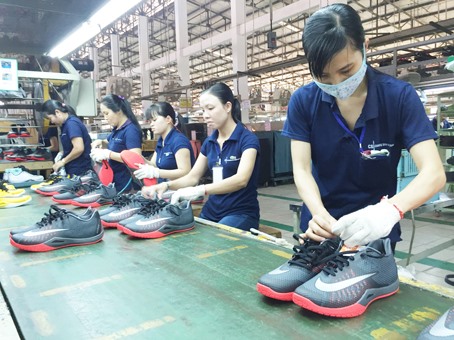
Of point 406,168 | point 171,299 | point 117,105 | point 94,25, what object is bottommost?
point 406,168

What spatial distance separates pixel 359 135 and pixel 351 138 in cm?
3

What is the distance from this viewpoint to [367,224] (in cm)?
100

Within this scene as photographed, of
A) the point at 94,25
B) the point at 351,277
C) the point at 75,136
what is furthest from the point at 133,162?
the point at 94,25

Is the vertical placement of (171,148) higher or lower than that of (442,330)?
higher

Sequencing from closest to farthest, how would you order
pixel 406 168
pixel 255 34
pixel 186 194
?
pixel 186 194 → pixel 406 168 → pixel 255 34

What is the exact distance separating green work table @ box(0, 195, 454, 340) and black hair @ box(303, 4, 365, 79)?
2.17 ft

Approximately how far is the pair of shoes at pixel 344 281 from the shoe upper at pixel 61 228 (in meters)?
0.88

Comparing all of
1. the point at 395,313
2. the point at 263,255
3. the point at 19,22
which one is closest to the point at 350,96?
the point at 263,255

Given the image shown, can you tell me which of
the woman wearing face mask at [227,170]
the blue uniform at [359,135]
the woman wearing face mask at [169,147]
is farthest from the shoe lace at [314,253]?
the woman wearing face mask at [169,147]

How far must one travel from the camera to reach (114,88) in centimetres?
966

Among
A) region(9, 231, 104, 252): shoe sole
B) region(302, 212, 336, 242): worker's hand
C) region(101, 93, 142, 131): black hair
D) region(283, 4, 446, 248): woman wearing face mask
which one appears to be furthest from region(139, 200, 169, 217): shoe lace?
region(101, 93, 142, 131): black hair

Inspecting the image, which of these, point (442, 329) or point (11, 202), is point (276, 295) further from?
point (11, 202)

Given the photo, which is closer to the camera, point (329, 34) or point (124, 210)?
point (329, 34)

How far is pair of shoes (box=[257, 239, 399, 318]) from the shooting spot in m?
0.84
